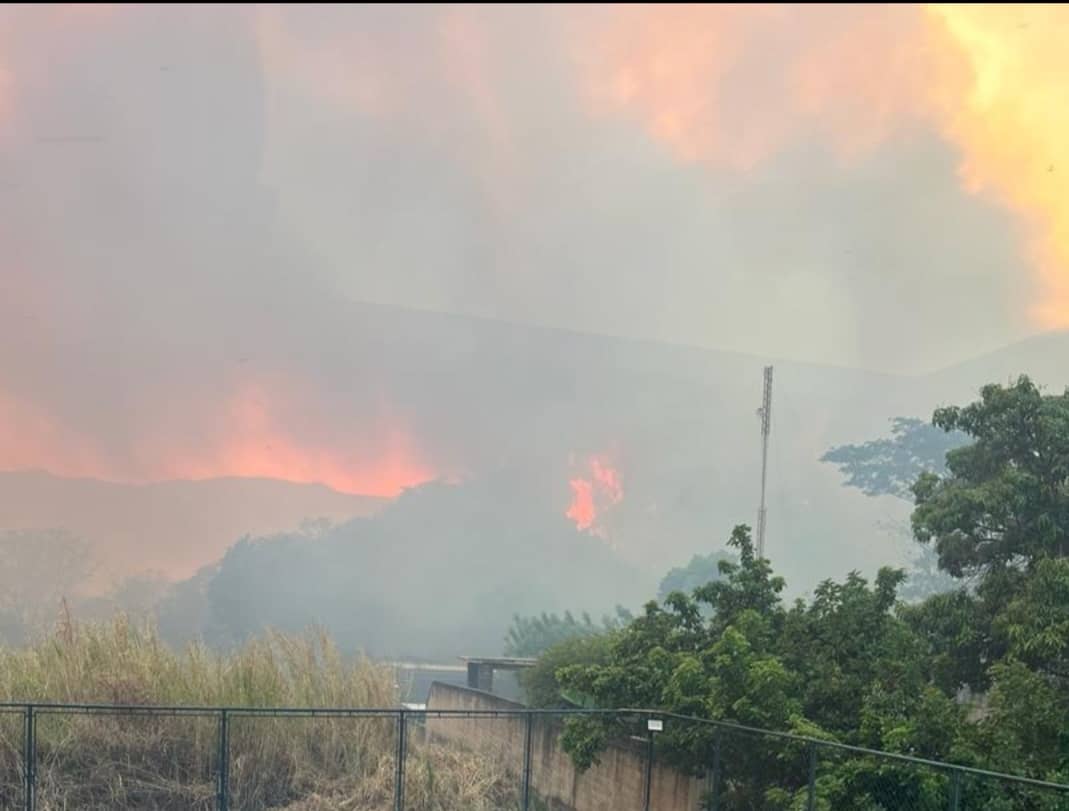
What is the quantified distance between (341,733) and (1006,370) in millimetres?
106285

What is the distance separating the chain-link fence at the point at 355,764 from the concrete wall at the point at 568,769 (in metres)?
0.03

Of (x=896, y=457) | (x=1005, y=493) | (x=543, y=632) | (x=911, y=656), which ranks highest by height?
(x=896, y=457)

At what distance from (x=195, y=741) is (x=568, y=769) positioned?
223 inches

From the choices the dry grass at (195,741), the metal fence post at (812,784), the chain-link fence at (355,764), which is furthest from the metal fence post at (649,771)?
the metal fence post at (812,784)

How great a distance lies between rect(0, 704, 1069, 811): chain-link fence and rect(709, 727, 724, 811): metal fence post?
17 mm

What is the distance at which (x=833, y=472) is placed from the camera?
12094 centimetres

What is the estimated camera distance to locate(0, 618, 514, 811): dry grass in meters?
12.8

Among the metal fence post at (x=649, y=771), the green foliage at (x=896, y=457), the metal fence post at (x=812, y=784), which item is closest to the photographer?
the metal fence post at (x=812, y=784)

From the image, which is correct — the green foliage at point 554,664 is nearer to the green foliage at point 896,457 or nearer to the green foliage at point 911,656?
the green foliage at point 911,656

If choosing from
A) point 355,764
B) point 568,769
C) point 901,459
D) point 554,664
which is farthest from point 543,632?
point 901,459

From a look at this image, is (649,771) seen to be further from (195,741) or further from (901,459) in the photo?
(901,459)

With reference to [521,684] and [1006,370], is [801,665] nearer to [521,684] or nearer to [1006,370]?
[521,684]

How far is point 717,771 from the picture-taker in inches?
440

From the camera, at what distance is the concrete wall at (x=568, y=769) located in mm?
12719
